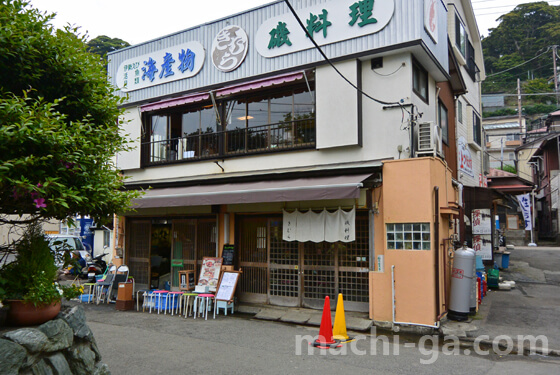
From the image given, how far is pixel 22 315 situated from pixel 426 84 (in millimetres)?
11293

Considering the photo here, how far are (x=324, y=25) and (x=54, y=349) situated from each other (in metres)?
9.91

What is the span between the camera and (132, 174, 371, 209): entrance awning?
9.82 m

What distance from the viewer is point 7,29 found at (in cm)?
429

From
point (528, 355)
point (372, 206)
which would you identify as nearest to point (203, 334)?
point (372, 206)

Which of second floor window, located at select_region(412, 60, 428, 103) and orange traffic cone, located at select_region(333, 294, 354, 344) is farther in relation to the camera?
second floor window, located at select_region(412, 60, 428, 103)

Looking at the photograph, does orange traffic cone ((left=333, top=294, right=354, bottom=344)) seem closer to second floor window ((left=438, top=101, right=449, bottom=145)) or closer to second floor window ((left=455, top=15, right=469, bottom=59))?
second floor window ((left=438, top=101, right=449, bottom=145))

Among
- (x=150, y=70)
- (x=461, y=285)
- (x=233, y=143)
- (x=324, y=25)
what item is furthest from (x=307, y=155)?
(x=150, y=70)

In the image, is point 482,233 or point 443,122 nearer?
point 443,122

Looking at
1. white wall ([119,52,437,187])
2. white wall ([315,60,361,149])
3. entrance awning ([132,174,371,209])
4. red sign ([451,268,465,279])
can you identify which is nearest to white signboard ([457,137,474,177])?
white wall ([119,52,437,187])

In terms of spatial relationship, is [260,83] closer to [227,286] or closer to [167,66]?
[167,66]

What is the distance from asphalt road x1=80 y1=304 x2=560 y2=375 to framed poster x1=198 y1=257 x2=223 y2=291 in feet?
7.20

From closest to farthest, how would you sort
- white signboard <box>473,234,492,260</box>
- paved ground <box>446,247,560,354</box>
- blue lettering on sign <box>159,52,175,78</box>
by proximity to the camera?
paved ground <box>446,247,560,354</box>
blue lettering on sign <box>159,52,175,78</box>
white signboard <box>473,234,492,260</box>

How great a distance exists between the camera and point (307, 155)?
38.6 ft

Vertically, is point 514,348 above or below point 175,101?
below
